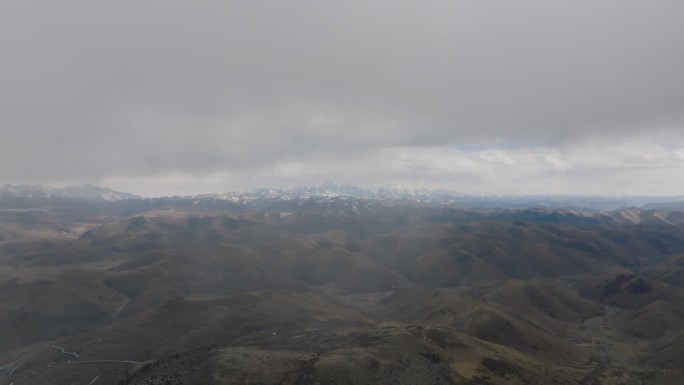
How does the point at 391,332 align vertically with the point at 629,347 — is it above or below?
above

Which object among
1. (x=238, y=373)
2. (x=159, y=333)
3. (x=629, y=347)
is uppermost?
(x=238, y=373)

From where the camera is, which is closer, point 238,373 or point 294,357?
point 238,373

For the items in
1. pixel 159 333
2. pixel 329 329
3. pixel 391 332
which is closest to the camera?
pixel 391 332

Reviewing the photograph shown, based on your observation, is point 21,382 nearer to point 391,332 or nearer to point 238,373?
point 238,373

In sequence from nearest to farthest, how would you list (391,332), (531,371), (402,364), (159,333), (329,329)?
(402,364) → (531,371) → (391,332) → (329,329) → (159,333)

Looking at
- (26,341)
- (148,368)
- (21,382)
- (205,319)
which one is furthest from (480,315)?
(26,341)

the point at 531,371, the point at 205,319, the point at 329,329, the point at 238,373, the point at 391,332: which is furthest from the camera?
the point at 205,319

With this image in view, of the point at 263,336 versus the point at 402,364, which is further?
the point at 263,336

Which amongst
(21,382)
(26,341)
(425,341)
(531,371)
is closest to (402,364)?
(425,341)

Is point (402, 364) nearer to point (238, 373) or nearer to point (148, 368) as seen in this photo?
point (238, 373)
